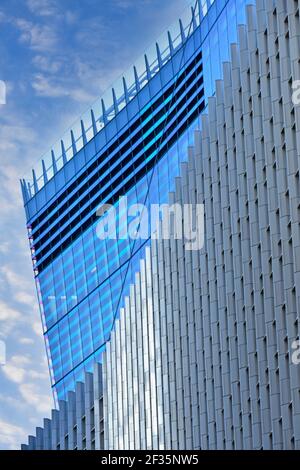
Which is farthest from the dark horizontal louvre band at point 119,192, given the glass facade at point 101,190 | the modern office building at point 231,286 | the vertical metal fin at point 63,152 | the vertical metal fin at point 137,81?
the vertical metal fin at point 137,81

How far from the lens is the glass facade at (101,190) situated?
411 ft

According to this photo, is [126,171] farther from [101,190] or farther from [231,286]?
[231,286]

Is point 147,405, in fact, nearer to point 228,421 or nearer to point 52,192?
point 228,421

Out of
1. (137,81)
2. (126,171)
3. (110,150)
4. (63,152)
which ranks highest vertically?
(137,81)

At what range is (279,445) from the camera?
7900cm

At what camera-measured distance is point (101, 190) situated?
5650 inches

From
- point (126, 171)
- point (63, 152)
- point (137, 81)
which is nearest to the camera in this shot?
point (137, 81)

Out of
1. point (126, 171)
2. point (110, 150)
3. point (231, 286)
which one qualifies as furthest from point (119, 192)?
point (231, 286)

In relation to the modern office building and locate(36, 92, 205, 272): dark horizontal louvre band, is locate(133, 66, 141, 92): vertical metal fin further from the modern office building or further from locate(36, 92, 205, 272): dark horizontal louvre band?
the modern office building

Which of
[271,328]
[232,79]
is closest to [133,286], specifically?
[232,79]

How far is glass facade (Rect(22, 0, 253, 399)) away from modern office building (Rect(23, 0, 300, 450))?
30.2 feet

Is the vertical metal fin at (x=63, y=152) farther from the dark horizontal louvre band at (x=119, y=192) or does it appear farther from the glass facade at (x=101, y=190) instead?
the dark horizontal louvre band at (x=119, y=192)

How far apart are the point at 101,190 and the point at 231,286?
5369 centimetres

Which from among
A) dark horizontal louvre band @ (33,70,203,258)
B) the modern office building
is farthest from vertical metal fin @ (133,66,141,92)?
the modern office building
